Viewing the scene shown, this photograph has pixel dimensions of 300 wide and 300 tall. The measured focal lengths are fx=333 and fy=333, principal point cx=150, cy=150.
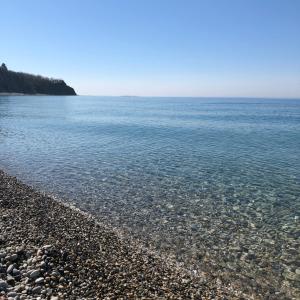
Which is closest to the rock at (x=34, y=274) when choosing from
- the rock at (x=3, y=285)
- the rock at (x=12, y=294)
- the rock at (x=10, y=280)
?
the rock at (x=10, y=280)

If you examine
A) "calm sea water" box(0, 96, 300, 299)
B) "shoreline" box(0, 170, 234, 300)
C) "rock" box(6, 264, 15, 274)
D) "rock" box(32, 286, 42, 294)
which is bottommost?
"calm sea water" box(0, 96, 300, 299)

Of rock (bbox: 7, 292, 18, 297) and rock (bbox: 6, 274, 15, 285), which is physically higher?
rock (bbox: 7, 292, 18, 297)

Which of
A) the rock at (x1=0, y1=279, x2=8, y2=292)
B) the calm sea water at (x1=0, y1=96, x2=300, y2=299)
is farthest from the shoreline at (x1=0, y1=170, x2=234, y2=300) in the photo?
the calm sea water at (x1=0, y1=96, x2=300, y2=299)

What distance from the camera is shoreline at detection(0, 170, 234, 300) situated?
914cm

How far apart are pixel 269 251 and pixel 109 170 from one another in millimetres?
15922

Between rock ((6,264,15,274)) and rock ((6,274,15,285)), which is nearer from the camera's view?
rock ((6,274,15,285))

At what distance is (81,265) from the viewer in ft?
35.1

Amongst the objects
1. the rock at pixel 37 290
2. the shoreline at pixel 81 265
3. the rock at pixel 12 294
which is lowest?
the shoreline at pixel 81 265

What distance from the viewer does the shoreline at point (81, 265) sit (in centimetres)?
914

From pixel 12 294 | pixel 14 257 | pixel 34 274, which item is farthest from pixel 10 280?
pixel 14 257

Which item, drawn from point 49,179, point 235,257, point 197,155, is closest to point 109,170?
point 49,179

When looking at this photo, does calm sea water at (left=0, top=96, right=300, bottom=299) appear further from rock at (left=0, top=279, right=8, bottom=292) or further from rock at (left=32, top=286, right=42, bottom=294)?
rock at (left=0, top=279, right=8, bottom=292)

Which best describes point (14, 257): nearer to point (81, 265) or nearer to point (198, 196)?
point (81, 265)

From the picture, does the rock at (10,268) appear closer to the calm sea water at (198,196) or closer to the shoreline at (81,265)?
the shoreline at (81,265)
